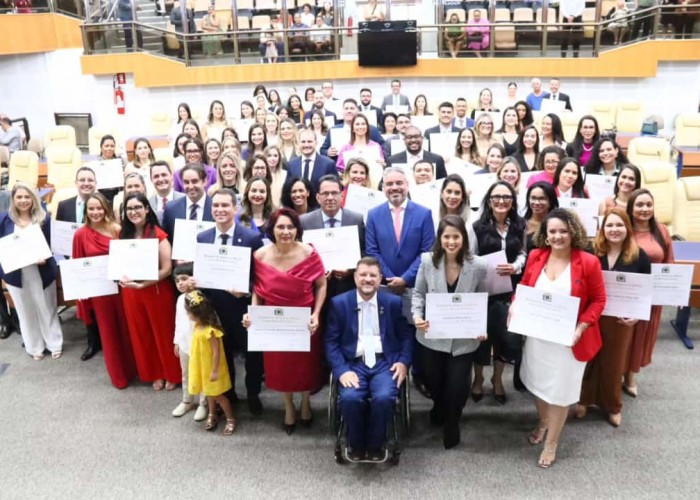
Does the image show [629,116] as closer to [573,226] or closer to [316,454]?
[573,226]

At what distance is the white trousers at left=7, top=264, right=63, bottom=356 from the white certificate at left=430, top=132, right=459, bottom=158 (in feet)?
14.3

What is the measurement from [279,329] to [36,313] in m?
3.06

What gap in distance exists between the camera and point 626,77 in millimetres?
12969

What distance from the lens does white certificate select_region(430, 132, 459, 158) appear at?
7.20 metres

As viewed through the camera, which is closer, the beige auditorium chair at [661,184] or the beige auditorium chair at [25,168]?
the beige auditorium chair at [661,184]

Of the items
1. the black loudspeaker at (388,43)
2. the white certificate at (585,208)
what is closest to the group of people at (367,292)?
the white certificate at (585,208)

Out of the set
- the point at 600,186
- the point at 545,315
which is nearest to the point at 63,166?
the point at 600,186

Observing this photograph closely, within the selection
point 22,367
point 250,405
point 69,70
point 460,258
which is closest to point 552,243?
point 460,258

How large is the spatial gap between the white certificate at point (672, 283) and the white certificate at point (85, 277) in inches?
167

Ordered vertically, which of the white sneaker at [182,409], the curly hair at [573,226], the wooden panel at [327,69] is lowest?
the white sneaker at [182,409]

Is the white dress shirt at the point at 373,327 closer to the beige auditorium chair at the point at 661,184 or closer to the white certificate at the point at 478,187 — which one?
the white certificate at the point at 478,187

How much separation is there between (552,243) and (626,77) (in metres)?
10.8

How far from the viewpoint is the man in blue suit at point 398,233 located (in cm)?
466

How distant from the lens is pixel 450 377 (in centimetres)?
420
